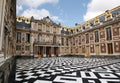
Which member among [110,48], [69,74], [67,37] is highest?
[67,37]

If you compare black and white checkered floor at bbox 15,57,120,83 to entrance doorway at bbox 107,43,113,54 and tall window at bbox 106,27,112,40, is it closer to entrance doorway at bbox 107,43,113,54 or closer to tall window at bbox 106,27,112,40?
entrance doorway at bbox 107,43,113,54

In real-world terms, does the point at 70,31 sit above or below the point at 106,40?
above

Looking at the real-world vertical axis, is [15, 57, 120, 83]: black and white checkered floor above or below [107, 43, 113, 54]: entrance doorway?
below

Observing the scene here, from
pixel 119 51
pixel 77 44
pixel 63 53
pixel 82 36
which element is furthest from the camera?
pixel 63 53

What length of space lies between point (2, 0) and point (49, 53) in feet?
66.6

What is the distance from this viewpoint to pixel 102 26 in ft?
52.7

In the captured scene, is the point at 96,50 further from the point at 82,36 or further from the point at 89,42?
the point at 82,36

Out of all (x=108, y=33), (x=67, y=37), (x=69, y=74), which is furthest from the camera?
(x=67, y=37)

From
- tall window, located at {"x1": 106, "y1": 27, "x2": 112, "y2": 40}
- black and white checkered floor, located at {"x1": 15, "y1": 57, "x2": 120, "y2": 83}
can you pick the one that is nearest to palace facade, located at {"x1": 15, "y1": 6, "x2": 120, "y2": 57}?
tall window, located at {"x1": 106, "y1": 27, "x2": 112, "y2": 40}

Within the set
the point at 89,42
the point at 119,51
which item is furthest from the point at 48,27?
the point at 119,51

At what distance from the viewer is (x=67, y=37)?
2569 cm

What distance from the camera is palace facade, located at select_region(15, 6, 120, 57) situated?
15.0 m

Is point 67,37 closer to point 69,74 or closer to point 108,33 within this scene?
point 108,33

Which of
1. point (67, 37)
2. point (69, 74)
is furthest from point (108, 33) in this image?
point (69, 74)
